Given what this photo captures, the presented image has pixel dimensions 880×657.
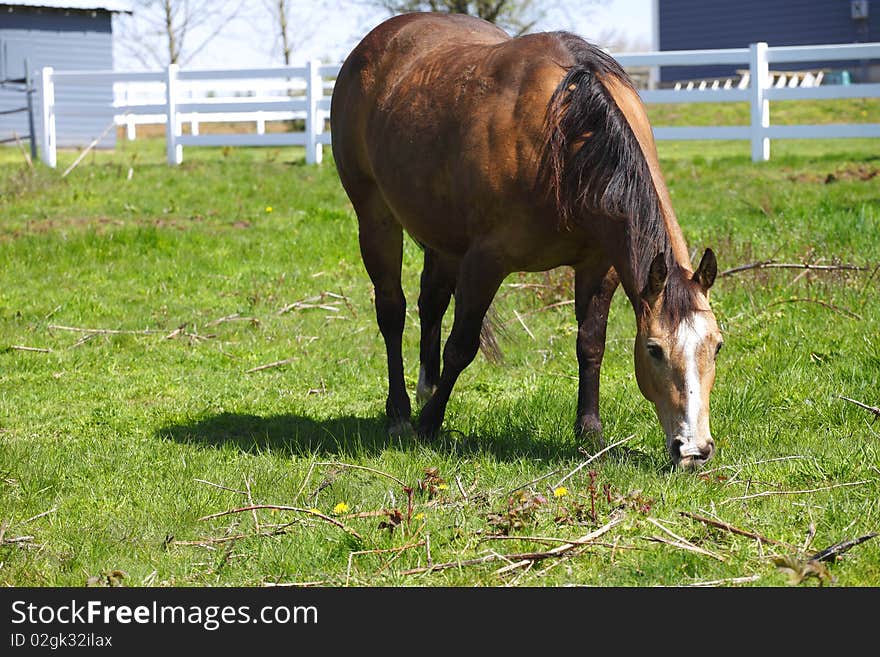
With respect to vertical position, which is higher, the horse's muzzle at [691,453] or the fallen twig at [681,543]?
the horse's muzzle at [691,453]

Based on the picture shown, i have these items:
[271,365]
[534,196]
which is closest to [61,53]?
[271,365]

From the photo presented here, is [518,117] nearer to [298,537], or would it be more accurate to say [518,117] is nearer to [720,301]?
[298,537]

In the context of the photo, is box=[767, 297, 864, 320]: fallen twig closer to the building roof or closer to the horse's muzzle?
the horse's muzzle

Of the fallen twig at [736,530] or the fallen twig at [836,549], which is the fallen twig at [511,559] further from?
the fallen twig at [836,549]

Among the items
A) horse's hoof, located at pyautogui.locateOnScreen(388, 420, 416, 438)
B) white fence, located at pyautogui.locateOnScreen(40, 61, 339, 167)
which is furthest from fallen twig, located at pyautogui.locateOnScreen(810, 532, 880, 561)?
white fence, located at pyautogui.locateOnScreen(40, 61, 339, 167)

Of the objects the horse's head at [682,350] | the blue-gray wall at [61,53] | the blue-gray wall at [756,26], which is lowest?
the horse's head at [682,350]

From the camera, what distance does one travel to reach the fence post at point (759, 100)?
14125 millimetres

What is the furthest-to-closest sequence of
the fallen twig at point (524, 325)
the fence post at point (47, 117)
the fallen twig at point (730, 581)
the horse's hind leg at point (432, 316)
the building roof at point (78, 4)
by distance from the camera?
the building roof at point (78, 4), the fence post at point (47, 117), the fallen twig at point (524, 325), the horse's hind leg at point (432, 316), the fallen twig at point (730, 581)

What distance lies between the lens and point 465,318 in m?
5.28

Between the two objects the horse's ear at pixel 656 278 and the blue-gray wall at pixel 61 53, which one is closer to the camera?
the horse's ear at pixel 656 278

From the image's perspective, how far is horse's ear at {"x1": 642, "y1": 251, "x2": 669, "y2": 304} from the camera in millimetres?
4309

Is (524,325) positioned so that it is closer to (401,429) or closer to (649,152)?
(401,429)

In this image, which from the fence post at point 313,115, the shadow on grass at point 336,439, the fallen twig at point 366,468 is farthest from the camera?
the fence post at point 313,115

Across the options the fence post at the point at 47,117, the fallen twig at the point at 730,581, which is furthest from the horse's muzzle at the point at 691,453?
the fence post at the point at 47,117
